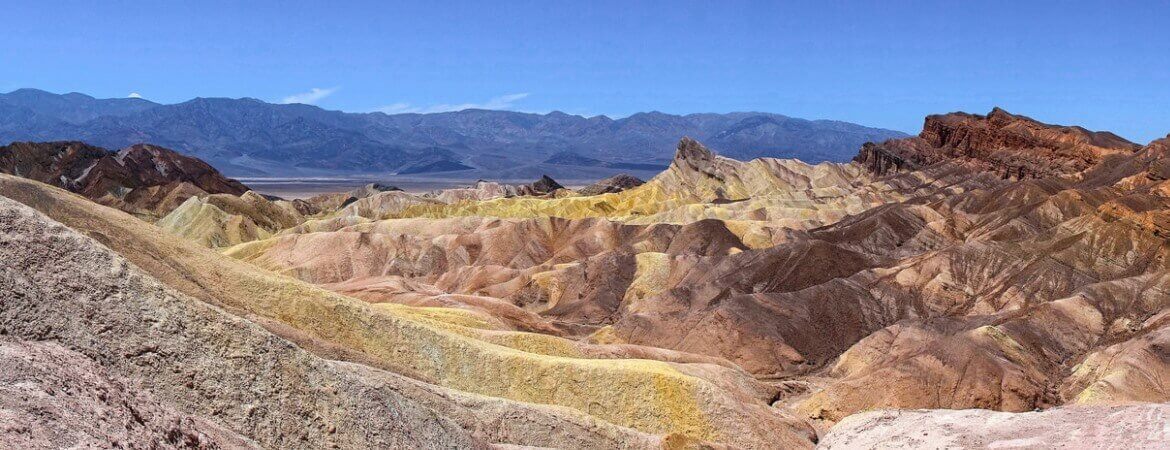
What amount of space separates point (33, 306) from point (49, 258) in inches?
55.8

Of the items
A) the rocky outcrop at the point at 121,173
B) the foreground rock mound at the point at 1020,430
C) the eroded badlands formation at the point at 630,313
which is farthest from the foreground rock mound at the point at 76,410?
the rocky outcrop at the point at 121,173

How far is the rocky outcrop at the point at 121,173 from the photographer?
126 meters

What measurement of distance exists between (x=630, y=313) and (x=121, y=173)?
10272cm

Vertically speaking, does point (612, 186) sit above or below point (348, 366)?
below

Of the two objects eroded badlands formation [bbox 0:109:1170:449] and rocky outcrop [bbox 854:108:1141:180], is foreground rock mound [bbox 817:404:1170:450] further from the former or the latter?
rocky outcrop [bbox 854:108:1141:180]

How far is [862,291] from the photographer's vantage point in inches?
2419

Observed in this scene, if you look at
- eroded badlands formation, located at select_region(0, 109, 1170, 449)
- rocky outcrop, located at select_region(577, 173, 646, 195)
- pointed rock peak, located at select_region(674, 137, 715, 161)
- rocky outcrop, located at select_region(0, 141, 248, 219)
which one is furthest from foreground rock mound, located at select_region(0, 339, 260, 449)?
rocky outcrop, located at select_region(577, 173, 646, 195)

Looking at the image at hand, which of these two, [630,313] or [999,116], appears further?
[999,116]

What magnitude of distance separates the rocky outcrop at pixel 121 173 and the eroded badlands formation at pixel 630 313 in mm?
1386

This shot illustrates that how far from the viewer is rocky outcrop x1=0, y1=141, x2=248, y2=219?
125875 millimetres

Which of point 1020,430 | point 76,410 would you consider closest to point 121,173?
point 76,410

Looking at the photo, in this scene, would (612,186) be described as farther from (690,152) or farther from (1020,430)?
(1020,430)

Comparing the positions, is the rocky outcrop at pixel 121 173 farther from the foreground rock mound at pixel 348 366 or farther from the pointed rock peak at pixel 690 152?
the foreground rock mound at pixel 348 366

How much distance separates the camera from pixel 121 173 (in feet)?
438
